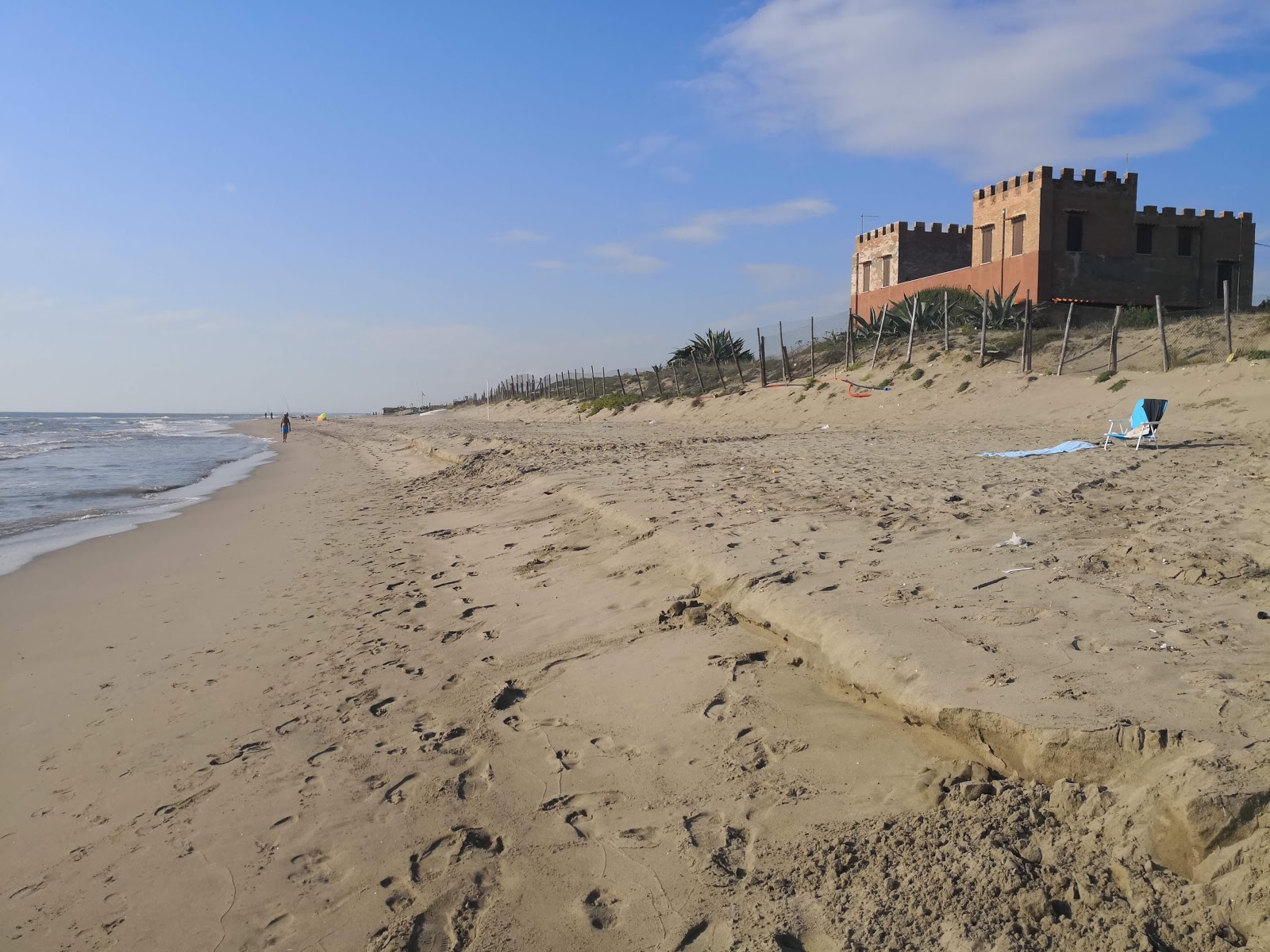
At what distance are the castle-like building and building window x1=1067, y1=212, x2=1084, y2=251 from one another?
0.02m

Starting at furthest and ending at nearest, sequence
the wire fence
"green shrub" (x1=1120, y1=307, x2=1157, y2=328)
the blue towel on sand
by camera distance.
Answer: "green shrub" (x1=1120, y1=307, x2=1157, y2=328)
the wire fence
the blue towel on sand

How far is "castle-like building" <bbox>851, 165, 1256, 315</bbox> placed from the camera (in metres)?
25.5

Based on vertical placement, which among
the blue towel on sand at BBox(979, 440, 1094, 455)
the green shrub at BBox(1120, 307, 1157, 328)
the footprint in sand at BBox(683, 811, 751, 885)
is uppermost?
the green shrub at BBox(1120, 307, 1157, 328)

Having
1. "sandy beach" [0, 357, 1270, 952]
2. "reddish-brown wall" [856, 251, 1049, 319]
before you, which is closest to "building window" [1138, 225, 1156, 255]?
"reddish-brown wall" [856, 251, 1049, 319]

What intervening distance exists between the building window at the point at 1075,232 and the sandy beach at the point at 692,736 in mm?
21875

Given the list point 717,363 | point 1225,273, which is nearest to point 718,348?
point 717,363

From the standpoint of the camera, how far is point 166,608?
6289mm

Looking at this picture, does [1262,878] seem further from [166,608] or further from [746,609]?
[166,608]

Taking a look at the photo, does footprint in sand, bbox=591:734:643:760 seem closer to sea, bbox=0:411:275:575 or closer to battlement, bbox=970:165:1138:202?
sea, bbox=0:411:275:575

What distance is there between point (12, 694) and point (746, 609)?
4.07 metres

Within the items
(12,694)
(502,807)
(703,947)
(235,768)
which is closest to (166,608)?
(12,694)

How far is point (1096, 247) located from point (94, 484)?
27636 millimetres

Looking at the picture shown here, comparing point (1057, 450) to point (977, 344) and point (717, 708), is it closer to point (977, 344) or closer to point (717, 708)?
point (717, 708)

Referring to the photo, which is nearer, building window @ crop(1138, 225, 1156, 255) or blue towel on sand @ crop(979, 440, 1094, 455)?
blue towel on sand @ crop(979, 440, 1094, 455)
